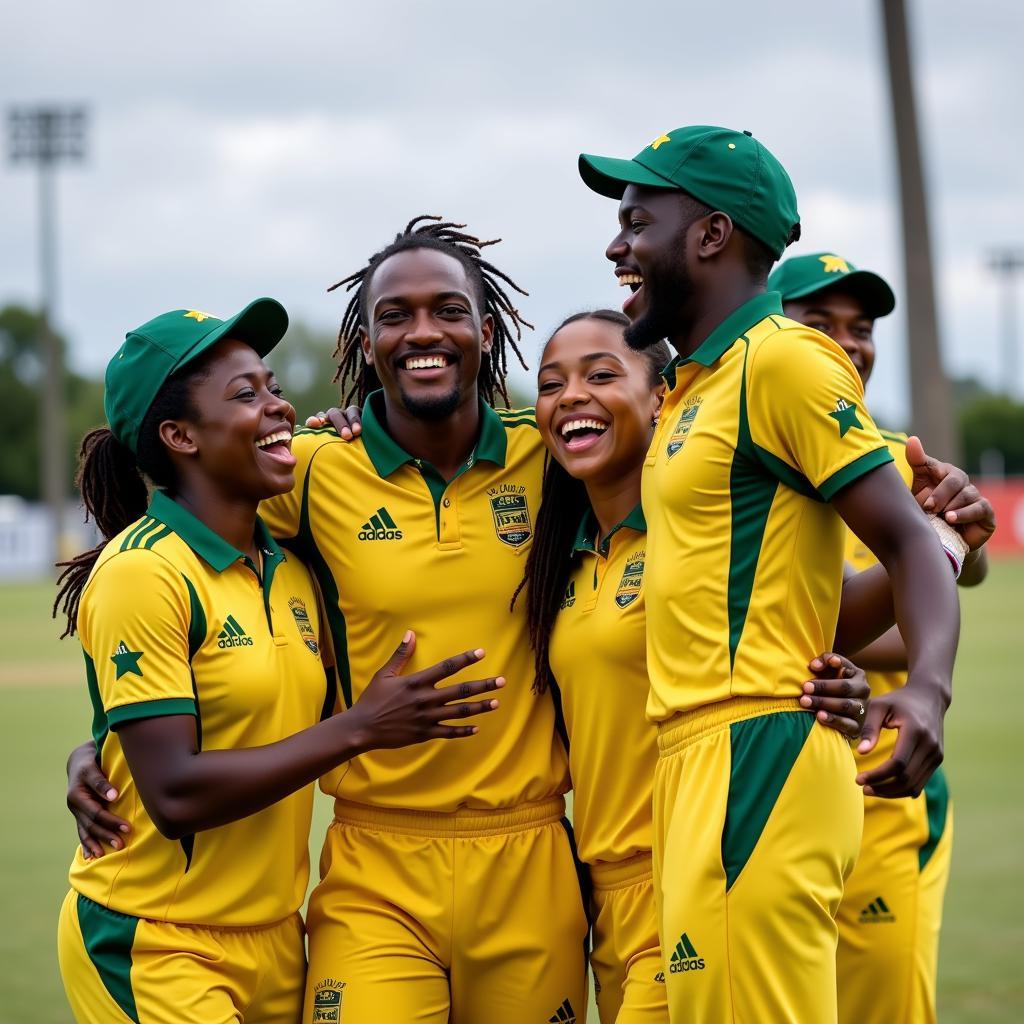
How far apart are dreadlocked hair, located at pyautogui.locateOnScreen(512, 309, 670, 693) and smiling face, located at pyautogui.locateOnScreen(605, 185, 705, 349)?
2.20ft

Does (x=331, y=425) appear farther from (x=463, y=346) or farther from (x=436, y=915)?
(x=436, y=915)

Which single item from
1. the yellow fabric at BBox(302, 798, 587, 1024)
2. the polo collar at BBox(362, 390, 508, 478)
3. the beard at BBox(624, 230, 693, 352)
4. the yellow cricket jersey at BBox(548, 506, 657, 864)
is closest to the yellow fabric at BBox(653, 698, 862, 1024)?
the yellow cricket jersey at BBox(548, 506, 657, 864)

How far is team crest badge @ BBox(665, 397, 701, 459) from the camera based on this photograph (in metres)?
3.73

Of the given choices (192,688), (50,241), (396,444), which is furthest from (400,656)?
(50,241)

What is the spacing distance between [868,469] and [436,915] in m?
1.88

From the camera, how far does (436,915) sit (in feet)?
14.4

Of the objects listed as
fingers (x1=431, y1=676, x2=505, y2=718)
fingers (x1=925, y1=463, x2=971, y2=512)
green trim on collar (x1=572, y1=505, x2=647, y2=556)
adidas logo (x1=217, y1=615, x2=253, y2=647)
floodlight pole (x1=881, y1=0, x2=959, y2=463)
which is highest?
floodlight pole (x1=881, y1=0, x2=959, y2=463)

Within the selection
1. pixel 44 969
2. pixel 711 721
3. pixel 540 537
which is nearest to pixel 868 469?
pixel 711 721

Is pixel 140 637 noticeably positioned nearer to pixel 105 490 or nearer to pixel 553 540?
pixel 105 490

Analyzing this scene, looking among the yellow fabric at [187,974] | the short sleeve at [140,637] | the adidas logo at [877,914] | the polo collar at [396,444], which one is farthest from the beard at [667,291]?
the adidas logo at [877,914]

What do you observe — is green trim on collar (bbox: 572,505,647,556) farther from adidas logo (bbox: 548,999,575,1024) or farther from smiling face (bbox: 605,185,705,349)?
adidas logo (bbox: 548,999,575,1024)

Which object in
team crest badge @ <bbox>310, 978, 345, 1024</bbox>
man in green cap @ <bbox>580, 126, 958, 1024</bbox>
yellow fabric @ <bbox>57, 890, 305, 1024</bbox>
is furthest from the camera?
team crest badge @ <bbox>310, 978, 345, 1024</bbox>

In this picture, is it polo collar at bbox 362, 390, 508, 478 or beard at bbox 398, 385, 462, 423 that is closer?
beard at bbox 398, 385, 462, 423

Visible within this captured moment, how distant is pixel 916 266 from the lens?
82.1ft
